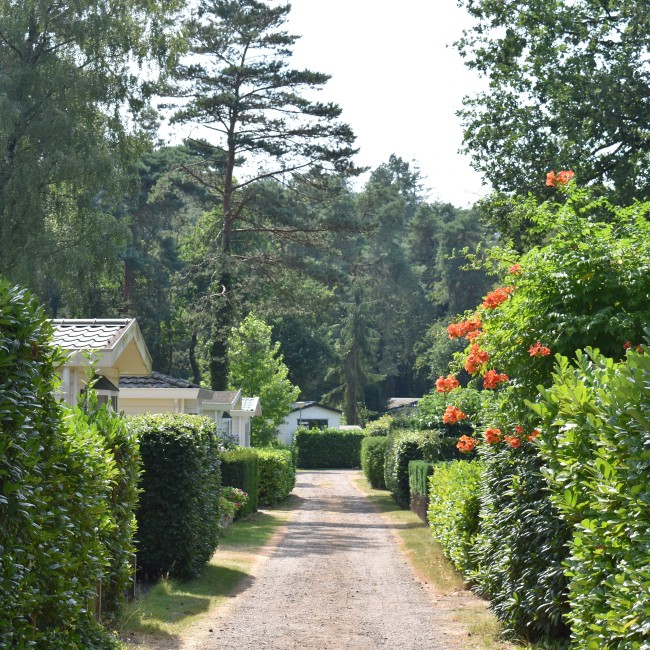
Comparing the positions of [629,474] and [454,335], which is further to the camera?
[454,335]

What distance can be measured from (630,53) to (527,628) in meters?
18.9

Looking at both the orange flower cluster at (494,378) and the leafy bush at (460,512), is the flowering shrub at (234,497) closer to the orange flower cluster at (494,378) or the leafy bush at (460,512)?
the leafy bush at (460,512)

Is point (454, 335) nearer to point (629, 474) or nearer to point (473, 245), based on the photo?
point (629, 474)

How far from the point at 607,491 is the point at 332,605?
24.3 ft

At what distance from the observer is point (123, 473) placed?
8.93 metres

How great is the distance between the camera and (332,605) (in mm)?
11617

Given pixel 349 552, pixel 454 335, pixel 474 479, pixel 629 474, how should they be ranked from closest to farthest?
1. pixel 629 474
2. pixel 454 335
3. pixel 474 479
4. pixel 349 552

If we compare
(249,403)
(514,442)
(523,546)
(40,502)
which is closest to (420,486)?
(514,442)

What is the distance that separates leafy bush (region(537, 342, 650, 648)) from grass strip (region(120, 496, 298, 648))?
4.72 metres

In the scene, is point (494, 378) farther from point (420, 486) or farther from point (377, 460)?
point (377, 460)

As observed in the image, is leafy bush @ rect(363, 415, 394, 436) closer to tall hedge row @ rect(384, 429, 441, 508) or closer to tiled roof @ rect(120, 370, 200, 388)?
tall hedge row @ rect(384, 429, 441, 508)

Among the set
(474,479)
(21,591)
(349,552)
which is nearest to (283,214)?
(349,552)

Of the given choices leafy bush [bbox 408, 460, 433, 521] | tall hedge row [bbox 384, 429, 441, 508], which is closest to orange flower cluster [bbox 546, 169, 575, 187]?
leafy bush [bbox 408, 460, 433, 521]

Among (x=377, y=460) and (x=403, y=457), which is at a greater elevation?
(x=403, y=457)
